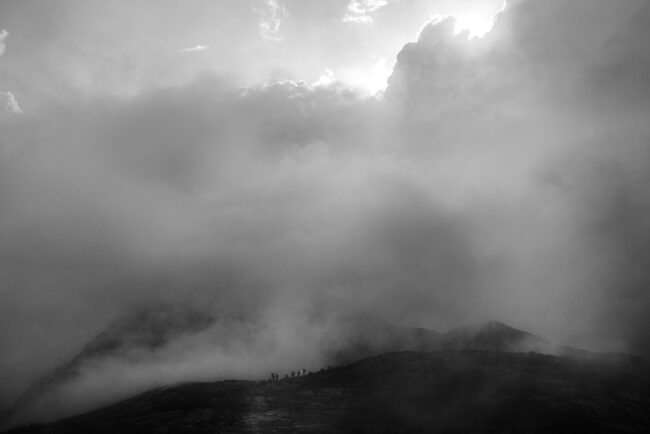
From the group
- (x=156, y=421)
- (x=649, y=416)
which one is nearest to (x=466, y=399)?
(x=649, y=416)

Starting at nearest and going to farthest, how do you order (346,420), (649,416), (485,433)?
(485,433) → (346,420) → (649,416)

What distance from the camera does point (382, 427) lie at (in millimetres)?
166875

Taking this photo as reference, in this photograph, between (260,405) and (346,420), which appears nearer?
(346,420)

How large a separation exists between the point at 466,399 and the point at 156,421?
13043cm

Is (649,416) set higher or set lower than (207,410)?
lower

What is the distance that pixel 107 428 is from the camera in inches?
7239

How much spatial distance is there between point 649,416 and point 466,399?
259 ft

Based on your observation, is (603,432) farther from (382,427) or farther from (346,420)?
(346,420)

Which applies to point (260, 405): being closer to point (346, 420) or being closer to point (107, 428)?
point (346, 420)

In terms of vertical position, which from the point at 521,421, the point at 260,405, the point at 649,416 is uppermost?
the point at 260,405

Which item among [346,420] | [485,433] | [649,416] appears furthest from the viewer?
[649,416]

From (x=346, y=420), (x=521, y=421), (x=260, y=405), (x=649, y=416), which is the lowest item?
(x=649, y=416)

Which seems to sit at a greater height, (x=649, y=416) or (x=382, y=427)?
(x=382, y=427)

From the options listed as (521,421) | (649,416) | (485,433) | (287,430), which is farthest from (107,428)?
(649,416)
